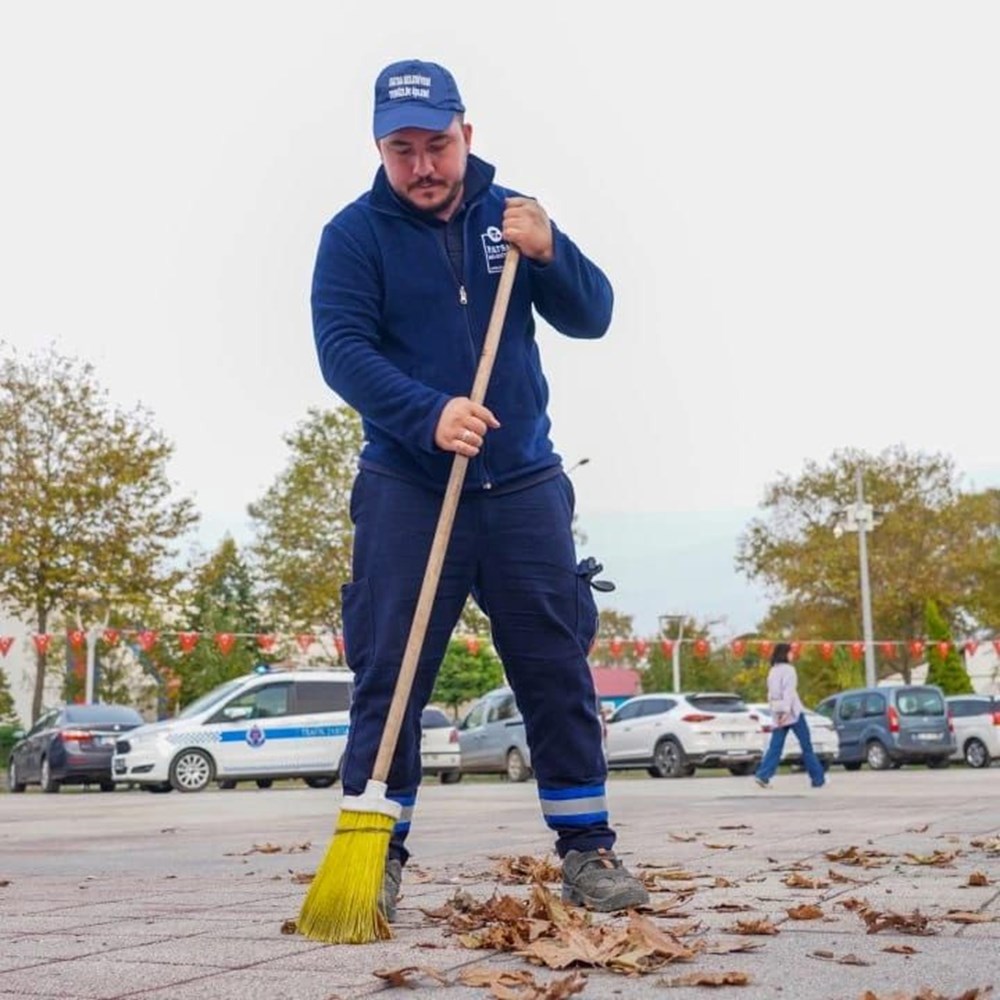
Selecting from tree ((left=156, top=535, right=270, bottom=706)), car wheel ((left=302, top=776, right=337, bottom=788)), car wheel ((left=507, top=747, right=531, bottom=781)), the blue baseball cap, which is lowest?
car wheel ((left=302, top=776, right=337, bottom=788))

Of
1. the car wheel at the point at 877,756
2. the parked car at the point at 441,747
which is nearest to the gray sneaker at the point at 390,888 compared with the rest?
the parked car at the point at 441,747

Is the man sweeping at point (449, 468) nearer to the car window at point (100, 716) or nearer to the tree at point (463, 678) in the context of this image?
the car window at point (100, 716)

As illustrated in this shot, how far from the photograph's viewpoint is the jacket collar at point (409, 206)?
14.3ft

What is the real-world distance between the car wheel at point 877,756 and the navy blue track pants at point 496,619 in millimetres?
23622

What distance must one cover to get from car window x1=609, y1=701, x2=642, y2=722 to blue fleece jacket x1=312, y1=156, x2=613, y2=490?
71.3ft

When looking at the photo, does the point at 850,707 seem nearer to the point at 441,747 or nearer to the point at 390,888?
the point at 441,747

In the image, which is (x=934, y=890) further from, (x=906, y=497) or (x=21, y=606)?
(x=906, y=497)

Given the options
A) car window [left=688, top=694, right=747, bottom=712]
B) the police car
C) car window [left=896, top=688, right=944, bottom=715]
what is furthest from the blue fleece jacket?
car window [left=896, top=688, right=944, bottom=715]

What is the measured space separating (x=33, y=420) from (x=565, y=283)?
2976 centimetres

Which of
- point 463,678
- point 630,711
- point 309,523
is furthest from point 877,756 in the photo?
point 463,678

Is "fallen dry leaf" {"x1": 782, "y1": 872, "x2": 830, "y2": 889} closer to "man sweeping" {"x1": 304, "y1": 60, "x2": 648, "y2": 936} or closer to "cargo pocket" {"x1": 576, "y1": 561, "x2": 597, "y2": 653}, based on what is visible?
"man sweeping" {"x1": 304, "y1": 60, "x2": 648, "y2": 936}

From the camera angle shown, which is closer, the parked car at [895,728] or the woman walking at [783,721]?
the woman walking at [783,721]

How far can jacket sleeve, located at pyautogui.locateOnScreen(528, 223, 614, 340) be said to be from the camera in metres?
4.37

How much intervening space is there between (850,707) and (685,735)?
503 cm
